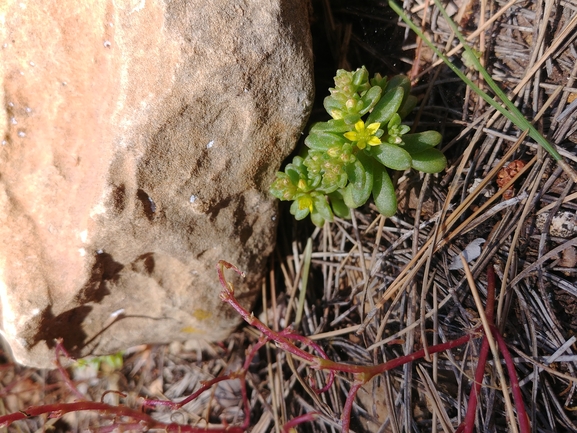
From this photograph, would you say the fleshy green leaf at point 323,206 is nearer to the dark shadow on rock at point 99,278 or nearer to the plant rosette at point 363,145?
the plant rosette at point 363,145

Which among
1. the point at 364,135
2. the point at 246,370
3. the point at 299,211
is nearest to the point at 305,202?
the point at 299,211

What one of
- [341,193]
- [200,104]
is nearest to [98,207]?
[200,104]

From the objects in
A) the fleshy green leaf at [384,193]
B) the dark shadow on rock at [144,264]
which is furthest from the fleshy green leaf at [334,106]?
the dark shadow on rock at [144,264]

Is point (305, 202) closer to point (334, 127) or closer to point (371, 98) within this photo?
point (334, 127)

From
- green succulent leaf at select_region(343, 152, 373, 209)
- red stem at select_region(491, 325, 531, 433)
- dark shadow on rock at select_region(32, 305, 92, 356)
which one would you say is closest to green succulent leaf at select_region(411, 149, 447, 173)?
green succulent leaf at select_region(343, 152, 373, 209)

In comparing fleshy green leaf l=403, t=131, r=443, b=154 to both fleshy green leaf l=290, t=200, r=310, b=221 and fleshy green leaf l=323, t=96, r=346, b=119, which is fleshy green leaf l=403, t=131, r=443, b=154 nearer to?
fleshy green leaf l=323, t=96, r=346, b=119
